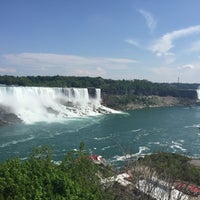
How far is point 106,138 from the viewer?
31469 mm

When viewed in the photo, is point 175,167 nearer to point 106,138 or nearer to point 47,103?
point 106,138

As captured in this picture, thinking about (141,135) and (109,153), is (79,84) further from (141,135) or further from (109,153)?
(109,153)

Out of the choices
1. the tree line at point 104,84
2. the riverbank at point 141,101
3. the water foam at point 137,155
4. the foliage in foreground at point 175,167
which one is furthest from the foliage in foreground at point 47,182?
the tree line at point 104,84

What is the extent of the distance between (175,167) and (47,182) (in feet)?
36.4

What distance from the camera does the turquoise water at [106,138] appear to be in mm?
25797

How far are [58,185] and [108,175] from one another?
2264 millimetres

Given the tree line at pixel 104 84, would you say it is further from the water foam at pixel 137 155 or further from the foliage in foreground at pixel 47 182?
the foliage in foreground at pixel 47 182

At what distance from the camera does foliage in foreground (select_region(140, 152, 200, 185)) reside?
17.1 m

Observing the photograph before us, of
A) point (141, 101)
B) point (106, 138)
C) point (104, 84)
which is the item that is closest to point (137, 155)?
point (106, 138)

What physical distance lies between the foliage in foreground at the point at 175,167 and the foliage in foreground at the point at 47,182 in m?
5.44

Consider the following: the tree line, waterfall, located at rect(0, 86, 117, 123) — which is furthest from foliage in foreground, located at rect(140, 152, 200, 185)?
the tree line

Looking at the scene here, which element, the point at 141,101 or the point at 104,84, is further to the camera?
the point at 104,84

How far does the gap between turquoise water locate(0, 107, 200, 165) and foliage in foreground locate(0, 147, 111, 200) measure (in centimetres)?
1035

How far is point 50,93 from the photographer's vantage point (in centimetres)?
5184
